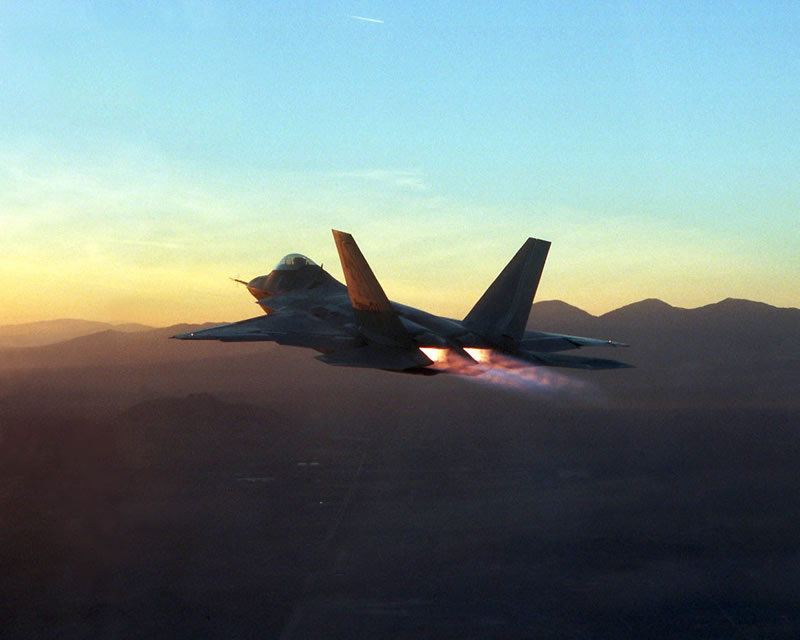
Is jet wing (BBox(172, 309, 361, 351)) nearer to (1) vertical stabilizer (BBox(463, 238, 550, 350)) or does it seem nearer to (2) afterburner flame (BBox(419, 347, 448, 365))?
(2) afterburner flame (BBox(419, 347, 448, 365))

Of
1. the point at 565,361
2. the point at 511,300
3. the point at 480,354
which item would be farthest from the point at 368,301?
Answer: the point at 565,361

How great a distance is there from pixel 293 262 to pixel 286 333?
627 inches

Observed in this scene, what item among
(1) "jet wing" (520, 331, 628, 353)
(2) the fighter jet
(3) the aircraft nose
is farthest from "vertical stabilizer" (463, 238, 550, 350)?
(3) the aircraft nose

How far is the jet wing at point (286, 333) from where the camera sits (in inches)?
2028

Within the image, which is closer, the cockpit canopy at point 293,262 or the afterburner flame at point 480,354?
the afterburner flame at point 480,354

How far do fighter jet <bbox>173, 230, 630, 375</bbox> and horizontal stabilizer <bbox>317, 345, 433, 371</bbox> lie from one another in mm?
63

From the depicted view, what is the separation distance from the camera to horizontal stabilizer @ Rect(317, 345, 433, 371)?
45.5 m

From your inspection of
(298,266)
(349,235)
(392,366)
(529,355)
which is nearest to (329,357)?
(392,366)

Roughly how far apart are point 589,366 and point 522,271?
29.1 ft

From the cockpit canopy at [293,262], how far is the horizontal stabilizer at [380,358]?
68.2 ft

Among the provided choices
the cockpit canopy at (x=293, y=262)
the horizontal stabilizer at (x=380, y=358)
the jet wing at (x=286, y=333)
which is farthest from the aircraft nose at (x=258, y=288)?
the horizontal stabilizer at (x=380, y=358)

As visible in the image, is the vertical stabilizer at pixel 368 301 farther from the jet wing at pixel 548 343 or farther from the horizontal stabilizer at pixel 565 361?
the jet wing at pixel 548 343

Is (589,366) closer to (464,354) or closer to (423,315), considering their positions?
(464,354)

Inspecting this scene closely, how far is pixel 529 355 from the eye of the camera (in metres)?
53.9
